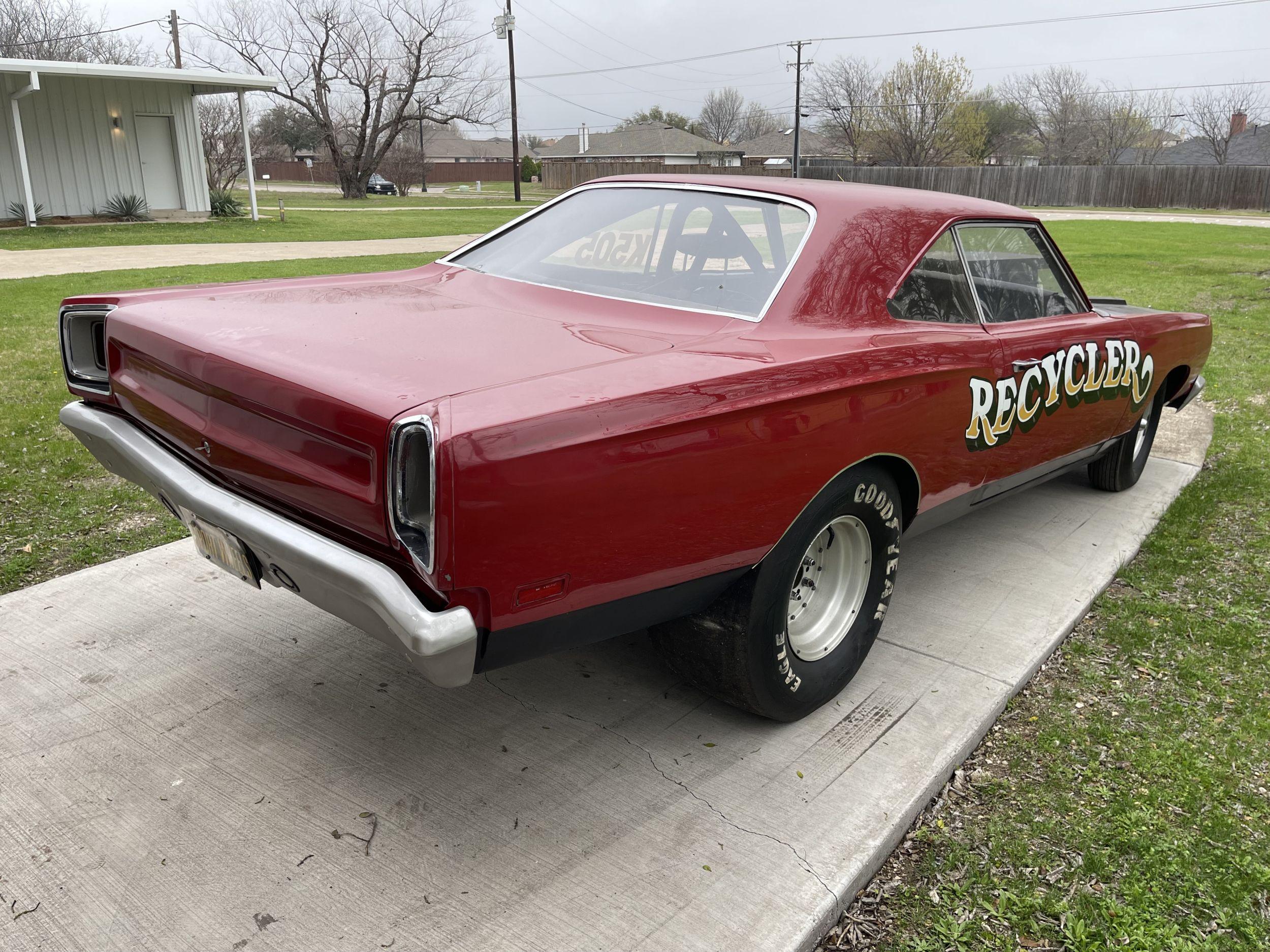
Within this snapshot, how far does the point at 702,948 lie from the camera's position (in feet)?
6.81

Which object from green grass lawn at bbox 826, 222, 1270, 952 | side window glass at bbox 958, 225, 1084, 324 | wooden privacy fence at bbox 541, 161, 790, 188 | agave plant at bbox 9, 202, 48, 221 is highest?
wooden privacy fence at bbox 541, 161, 790, 188

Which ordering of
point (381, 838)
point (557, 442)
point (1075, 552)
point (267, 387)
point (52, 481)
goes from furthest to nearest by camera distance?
1. point (52, 481)
2. point (1075, 552)
3. point (381, 838)
4. point (267, 387)
5. point (557, 442)

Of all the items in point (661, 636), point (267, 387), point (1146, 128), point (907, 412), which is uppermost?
point (1146, 128)

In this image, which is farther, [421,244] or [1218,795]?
[421,244]

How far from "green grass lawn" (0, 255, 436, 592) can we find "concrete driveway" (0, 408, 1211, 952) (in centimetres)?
34

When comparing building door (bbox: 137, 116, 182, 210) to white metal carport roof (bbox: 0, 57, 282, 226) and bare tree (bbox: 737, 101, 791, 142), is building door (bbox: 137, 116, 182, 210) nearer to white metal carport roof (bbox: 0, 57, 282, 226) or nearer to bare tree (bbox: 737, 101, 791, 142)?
white metal carport roof (bbox: 0, 57, 282, 226)

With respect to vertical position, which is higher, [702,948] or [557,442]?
[557,442]

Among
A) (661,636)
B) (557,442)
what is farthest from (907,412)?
(557,442)

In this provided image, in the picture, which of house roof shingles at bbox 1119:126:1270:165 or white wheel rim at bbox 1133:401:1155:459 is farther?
house roof shingles at bbox 1119:126:1270:165

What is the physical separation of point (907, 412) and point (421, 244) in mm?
16783

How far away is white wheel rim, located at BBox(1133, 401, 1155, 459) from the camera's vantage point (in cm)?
494

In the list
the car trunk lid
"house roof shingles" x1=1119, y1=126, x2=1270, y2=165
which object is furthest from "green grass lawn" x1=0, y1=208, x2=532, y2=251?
"house roof shingles" x1=1119, y1=126, x2=1270, y2=165

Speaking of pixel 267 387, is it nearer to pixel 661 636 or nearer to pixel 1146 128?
pixel 661 636

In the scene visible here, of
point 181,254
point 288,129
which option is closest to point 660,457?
point 181,254
